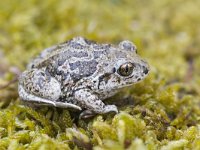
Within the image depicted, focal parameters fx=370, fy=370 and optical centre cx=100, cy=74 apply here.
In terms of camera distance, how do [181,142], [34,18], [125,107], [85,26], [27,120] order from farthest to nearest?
[34,18], [85,26], [125,107], [27,120], [181,142]

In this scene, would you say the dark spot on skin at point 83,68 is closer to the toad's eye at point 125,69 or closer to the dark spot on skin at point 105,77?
the dark spot on skin at point 105,77

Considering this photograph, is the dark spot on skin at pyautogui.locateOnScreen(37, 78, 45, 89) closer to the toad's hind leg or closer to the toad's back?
the toad's hind leg

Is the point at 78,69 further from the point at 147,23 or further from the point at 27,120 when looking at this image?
the point at 147,23

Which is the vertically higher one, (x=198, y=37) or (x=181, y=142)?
(x=198, y=37)

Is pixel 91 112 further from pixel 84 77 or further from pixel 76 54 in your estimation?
pixel 76 54

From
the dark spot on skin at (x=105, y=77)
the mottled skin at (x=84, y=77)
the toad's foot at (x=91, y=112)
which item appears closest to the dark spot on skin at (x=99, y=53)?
the mottled skin at (x=84, y=77)

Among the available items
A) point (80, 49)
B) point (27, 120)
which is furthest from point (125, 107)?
point (27, 120)

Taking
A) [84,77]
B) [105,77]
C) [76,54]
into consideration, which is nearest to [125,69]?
[105,77]
